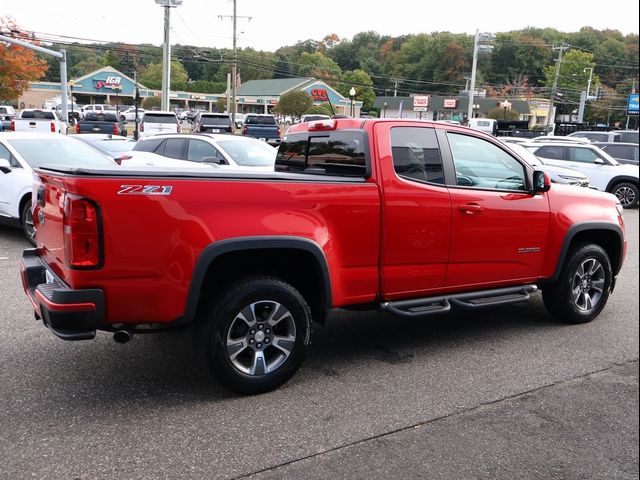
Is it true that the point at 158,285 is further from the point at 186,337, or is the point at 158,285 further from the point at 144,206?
the point at 186,337

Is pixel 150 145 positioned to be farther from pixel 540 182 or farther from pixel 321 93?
pixel 321 93

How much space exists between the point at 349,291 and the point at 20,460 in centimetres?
228

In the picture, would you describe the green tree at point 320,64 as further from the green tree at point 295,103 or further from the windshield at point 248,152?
the green tree at point 295,103

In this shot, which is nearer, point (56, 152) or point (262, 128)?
point (56, 152)

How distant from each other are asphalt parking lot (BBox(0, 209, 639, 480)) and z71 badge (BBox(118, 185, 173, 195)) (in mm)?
1389

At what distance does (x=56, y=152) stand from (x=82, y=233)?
655 cm

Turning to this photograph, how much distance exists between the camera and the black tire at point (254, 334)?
368 cm

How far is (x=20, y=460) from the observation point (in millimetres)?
3021

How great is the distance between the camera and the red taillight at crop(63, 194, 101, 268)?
3.26m

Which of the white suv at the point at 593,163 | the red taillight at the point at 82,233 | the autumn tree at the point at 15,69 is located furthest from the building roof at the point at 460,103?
the red taillight at the point at 82,233

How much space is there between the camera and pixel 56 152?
9.03 metres

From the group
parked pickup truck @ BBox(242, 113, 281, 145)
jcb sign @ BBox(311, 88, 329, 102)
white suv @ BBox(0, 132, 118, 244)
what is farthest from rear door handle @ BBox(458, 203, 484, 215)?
parked pickup truck @ BBox(242, 113, 281, 145)

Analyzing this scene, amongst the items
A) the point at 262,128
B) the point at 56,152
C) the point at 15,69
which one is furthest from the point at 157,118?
the point at 56,152

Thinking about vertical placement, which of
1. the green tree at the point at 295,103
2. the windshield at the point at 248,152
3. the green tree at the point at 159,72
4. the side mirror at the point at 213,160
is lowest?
the side mirror at the point at 213,160
